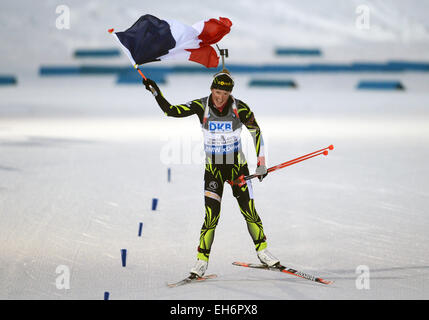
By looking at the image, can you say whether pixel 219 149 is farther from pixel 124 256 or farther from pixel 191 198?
pixel 191 198

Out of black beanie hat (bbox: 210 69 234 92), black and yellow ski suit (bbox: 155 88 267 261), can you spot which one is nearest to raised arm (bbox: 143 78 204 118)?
black and yellow ski suit (bbox: 155 88 267 261)

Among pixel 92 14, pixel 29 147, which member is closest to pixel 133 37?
pixel 29 147

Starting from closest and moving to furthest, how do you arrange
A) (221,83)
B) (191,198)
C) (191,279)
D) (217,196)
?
(221,83), (191,279), (217,196), (191,198)

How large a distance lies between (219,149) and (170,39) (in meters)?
1.43

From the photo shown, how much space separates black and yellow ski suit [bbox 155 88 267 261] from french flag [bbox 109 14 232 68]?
68 centimetres

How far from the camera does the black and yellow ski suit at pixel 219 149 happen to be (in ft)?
24.3

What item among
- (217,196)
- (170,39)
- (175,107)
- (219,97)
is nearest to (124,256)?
(217,196)

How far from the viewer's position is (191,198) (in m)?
11.5

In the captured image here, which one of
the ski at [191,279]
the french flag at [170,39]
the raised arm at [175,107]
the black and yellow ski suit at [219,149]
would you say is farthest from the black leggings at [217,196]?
the french flag at [170,39]

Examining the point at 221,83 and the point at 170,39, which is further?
the point at 170,39

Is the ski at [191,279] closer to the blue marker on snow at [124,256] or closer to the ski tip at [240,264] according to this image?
the ski tip at [240,264]

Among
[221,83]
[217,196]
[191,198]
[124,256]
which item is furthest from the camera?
[191,198]

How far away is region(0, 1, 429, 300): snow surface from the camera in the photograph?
24.8ft
